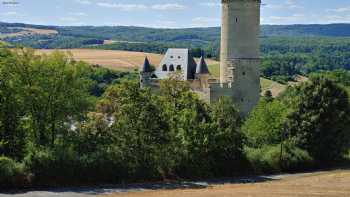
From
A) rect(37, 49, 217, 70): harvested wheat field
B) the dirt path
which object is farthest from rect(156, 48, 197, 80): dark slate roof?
rect(37, 49, 217, 70): harvested wheat field

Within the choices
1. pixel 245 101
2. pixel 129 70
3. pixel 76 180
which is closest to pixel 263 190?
pixel 76 180

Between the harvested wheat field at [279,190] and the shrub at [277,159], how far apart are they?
137 inches

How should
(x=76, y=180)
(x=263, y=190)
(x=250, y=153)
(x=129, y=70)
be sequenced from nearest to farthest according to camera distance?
(x=263, y=190) → (x=76, y=180) → (x=250, y=153) → (x=129, y=70)

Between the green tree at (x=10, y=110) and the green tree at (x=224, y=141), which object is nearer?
the green tree at (x=10, y=110)

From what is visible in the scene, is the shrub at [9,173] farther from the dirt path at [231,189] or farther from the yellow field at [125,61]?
the yellow field at [125,61]

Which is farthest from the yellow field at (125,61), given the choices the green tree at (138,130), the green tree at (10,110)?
the green tree at (10,110)

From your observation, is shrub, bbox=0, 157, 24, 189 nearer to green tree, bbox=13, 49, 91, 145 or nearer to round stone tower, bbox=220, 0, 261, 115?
green tree, bbox=13, 49, 91, 145

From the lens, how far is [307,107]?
3612 cm

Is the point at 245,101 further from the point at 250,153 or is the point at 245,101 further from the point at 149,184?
the point at 149,184

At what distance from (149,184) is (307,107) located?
12.7 meters

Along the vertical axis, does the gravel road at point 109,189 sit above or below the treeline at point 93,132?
below

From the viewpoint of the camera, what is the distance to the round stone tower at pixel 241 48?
4597 centimetres

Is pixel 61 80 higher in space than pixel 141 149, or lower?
higher

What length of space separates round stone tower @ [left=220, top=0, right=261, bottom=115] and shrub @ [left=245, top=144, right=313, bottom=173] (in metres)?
11.9
